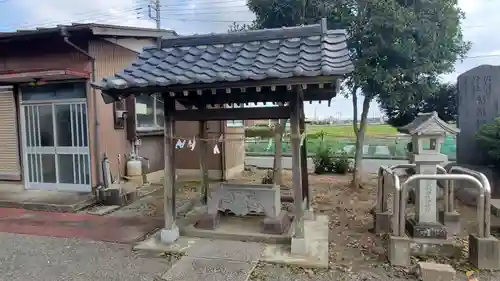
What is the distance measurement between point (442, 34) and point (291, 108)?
5.37 metres

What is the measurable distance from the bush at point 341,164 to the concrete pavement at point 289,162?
0.75 metres

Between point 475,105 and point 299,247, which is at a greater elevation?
point 475,105

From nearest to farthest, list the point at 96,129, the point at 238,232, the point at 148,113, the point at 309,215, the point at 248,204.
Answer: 1. the point at 238,232
2. the point at 248,204
3. the point at 309,215
4. the point at 96,129
5. the point at 148,113

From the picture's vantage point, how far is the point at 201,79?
4109 millimetres

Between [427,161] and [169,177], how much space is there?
377 cm

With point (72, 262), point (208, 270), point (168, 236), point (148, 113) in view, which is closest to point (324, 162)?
point (148, 113)

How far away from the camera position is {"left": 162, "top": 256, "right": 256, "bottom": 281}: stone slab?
3980mm

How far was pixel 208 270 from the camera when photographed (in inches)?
164

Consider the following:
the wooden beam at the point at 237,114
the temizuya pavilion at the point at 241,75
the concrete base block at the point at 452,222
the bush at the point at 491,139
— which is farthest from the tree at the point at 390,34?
the wooden beam at the point at 237,114

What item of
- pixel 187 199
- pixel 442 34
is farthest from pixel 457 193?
pixel 187 199

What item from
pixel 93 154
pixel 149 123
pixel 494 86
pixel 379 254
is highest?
pixel 494 86

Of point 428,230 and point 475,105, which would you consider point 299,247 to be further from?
point 475,105

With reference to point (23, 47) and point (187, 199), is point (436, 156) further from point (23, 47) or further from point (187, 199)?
point (23, 47)

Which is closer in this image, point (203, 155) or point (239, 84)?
point (239, 84)
